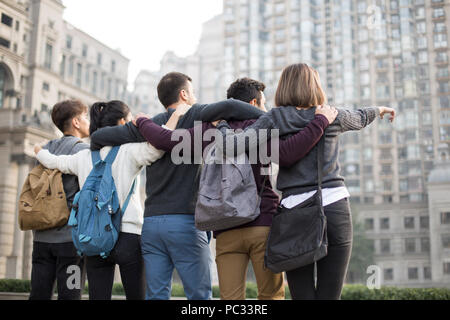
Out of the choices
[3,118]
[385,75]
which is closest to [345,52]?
[385,75]

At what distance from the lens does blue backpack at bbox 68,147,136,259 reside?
299 cm

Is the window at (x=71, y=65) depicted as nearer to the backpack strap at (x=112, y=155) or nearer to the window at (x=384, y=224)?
the backpack strap at (x=112, y=155)

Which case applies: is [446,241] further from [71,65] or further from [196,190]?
[196,190]

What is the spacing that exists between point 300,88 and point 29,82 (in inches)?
776

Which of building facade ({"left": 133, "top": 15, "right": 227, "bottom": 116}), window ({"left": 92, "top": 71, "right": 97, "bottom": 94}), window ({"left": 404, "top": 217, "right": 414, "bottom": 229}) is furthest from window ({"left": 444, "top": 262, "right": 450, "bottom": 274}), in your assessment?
building facade ({"left": 133, "top": 15, "right": 227, "bottom": 116})

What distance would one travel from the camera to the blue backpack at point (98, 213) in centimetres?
299

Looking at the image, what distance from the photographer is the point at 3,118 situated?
16125mm

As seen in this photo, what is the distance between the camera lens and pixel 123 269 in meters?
3.03

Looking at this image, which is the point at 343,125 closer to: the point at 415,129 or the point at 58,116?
the point at 58,116

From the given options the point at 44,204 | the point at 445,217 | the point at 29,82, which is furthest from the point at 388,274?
the point at 44,204

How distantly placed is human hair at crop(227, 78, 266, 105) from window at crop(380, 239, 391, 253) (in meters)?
41.8

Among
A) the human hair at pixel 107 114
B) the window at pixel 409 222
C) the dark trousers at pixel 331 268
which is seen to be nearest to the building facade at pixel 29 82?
the human hair at pixel 107 114

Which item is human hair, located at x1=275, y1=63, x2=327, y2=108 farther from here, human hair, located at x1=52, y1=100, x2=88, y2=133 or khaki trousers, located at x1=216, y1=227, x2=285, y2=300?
human hair, located at x1=52, y1=100, x2=88, y2=133

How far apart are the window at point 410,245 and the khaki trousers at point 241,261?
4176cm
